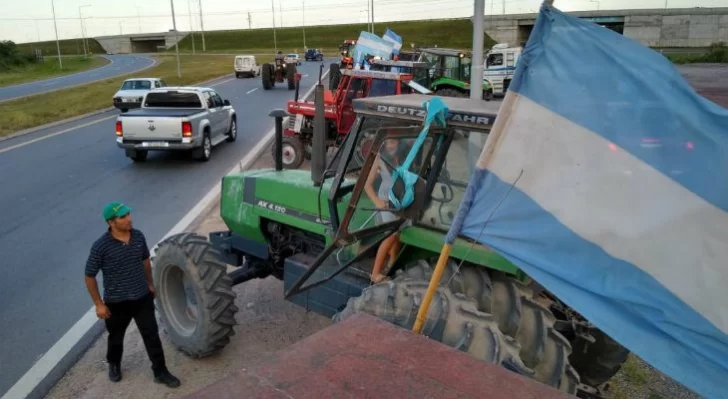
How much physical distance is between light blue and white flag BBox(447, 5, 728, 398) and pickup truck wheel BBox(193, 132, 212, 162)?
13476mm

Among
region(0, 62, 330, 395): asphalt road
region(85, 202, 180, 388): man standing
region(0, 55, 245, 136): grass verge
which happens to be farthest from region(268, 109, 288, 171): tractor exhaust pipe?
region(0, 55, 245, 136): grass verge

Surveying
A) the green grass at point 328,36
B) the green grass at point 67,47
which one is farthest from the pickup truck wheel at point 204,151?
the green grass at point 67,47

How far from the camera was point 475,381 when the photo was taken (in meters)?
2.35

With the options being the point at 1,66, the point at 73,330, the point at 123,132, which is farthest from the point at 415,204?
the point at 1,66

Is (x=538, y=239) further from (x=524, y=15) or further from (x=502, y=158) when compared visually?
(x=524, y=15)

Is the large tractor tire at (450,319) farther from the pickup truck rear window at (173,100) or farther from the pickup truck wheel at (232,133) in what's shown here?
the pickup truck wheel at (232,133)

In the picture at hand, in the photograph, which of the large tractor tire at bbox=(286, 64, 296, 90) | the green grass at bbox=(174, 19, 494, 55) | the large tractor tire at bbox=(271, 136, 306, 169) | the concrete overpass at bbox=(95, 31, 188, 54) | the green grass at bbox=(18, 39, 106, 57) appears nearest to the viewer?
the large tractor tire at bbox=(271, 136, 306, 169)

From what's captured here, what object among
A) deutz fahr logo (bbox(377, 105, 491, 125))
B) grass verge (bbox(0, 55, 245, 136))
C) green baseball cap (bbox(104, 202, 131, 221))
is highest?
deutz fahr logo (bbox(377, 105, 491, 125))

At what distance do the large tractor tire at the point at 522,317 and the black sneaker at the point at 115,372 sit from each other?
287 centimetres

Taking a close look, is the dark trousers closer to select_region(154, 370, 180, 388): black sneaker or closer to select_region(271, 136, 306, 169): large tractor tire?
select_region(154, 370, 180, 388): black sneaker

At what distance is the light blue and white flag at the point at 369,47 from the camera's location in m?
17.8

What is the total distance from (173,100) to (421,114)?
45.6 ft

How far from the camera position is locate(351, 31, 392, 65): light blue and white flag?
17.8m

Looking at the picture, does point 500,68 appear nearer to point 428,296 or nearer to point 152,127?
point 152,127
